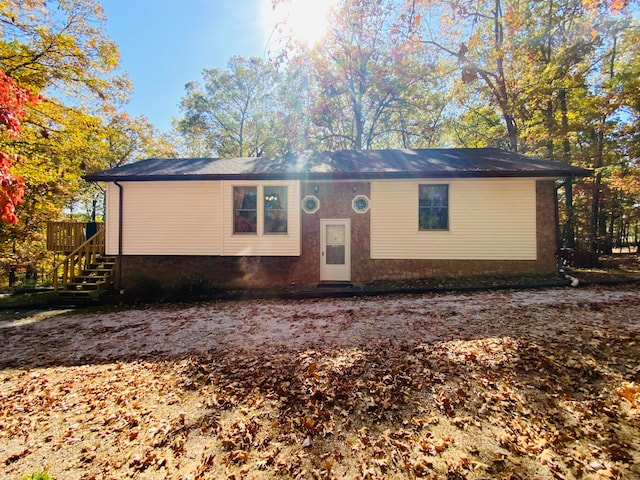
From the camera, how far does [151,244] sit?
9.55 m

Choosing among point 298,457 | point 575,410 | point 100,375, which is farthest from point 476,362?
point 100,375

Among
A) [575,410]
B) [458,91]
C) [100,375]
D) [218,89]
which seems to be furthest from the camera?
[218,89]

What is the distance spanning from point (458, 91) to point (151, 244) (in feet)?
60.0

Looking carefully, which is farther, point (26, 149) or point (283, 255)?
point (26, 149)

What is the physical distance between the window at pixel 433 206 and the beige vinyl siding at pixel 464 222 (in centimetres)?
17

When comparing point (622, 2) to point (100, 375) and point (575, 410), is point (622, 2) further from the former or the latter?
point (100, 375)

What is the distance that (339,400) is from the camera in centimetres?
323

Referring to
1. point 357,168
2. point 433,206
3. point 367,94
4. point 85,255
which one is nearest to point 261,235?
point 357,168

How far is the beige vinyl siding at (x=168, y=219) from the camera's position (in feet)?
31.2

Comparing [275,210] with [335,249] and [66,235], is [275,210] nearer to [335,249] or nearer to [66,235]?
[335,249]

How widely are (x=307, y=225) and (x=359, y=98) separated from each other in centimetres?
1481

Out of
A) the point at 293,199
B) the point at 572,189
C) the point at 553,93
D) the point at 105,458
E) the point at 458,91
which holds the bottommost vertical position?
the point at 105,458

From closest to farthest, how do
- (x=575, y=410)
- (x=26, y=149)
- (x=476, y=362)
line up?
(x=575, y=410)
(x=476, y=362)
(x=26, y=149)

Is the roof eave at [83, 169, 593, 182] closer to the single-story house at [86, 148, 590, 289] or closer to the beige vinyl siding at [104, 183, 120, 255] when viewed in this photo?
the single-story house at [86, 148, 590, 289]
